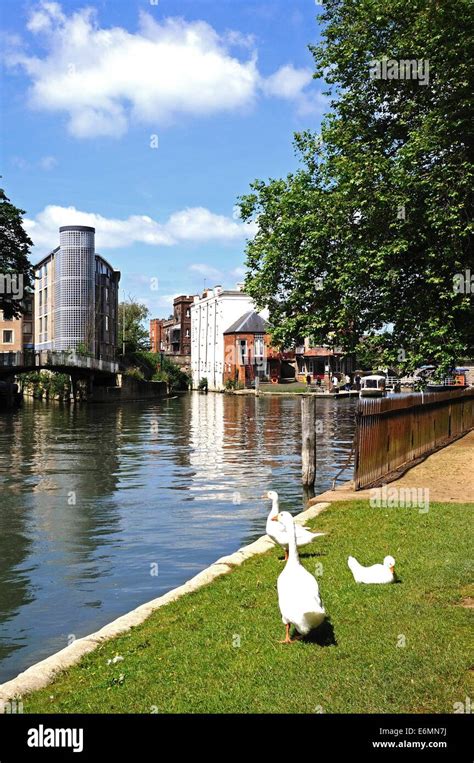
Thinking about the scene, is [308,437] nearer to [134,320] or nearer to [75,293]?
[75,293]

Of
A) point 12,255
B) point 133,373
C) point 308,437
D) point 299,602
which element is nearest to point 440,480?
point 308,437

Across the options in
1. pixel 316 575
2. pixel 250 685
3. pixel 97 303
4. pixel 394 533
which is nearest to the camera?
pixel 250 685

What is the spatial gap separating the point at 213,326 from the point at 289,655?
137 m

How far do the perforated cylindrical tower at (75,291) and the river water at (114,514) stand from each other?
70079mm

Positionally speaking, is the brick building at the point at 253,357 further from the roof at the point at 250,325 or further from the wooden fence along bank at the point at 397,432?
the wooden fence along bank at the point at 397,432

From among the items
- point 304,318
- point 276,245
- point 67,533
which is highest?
point 276,245

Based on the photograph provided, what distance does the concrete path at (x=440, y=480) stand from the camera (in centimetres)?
1679

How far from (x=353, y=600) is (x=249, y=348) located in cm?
11811

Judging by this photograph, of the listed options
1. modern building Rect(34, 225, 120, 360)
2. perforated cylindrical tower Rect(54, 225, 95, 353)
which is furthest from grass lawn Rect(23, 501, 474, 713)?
perforated cylindrical tower Rect(54, 225, 95, 353)

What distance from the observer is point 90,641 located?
8570mm

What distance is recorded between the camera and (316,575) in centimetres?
1047

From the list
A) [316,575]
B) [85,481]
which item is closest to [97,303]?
[85,481]
